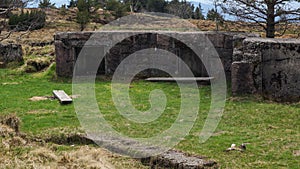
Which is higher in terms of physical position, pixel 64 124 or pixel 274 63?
pixel 274 63

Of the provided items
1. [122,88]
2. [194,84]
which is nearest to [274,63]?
[194,84]

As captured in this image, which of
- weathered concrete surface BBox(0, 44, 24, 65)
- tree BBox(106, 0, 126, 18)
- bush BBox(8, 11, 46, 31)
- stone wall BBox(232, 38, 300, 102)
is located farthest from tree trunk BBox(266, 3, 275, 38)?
tree BBox(106, 0, 126, 18)

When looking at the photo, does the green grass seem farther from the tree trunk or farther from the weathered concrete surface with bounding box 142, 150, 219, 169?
the tree trunk

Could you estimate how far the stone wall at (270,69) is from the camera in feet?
38.2

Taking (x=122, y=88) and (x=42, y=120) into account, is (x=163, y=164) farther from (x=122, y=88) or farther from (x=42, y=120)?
(x=122, y=88)

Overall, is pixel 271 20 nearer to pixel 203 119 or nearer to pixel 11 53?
pixel 203 119

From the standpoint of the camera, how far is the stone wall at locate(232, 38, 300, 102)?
11.6m

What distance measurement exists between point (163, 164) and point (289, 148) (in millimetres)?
2189

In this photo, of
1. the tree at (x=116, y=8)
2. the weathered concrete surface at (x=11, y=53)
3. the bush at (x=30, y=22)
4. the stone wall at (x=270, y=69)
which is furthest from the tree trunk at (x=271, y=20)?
the tree at (x=116, y=8)

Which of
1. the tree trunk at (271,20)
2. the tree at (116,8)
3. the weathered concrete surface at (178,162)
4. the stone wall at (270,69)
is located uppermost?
the tree at (116,8)

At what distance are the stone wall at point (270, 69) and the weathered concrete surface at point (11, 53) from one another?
10.0 meters

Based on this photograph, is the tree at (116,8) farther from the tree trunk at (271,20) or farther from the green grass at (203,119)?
the green grass at (203,119)

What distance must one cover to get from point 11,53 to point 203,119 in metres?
11.2

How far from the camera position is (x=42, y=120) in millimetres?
9664
